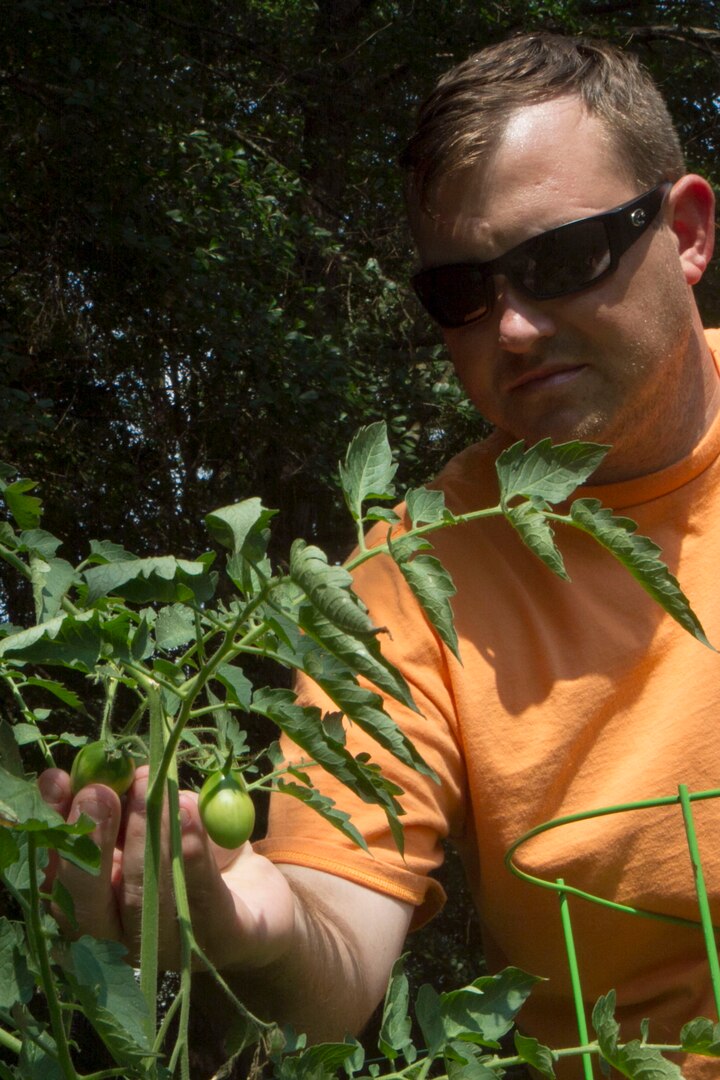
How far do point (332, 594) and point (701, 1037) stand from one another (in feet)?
1.41

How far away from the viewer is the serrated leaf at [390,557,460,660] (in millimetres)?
667

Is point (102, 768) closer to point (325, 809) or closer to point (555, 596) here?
point (325, 809)

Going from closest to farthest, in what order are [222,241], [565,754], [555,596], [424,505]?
[424,505] → [565,754] → [555,596] → [222,241]

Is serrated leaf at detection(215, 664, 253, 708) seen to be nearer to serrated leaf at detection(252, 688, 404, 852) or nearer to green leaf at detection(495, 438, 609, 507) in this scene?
serrated leaf at detection(252, 688, 404, 852)

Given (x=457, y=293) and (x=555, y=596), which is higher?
(x=457, y=293)

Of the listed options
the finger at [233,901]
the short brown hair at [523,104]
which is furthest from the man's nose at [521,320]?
the finger at [233,901]

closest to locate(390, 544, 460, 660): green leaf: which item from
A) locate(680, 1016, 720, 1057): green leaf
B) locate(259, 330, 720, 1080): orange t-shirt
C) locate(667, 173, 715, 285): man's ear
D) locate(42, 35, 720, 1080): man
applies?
locate(680, 1016, 720, 1057): green leaf

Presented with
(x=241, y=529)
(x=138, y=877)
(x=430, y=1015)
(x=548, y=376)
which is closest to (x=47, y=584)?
(x=241, y=529)

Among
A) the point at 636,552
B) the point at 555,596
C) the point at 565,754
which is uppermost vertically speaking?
the point at 636,552

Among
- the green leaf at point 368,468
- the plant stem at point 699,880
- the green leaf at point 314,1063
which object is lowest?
the plant stem at point 699,880

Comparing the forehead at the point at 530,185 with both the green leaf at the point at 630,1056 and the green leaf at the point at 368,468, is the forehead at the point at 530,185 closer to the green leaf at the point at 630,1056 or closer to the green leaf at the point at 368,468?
the green leaf at the point at 368,468

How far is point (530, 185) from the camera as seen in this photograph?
1.87m

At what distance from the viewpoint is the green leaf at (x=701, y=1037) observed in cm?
80

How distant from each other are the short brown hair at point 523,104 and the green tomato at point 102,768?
136 cm
